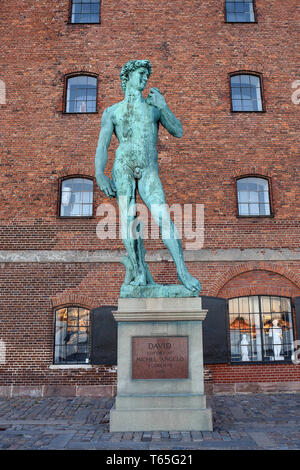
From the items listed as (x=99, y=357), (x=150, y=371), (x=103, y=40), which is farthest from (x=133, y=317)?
(x=103, y=40)

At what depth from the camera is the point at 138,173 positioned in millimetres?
5301

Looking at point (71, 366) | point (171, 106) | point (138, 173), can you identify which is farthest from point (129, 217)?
point (171, 106)

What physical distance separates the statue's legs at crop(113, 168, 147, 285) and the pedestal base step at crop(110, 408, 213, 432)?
5.29ft

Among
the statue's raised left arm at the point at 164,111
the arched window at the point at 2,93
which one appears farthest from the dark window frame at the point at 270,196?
the arched window at the point at 2,93

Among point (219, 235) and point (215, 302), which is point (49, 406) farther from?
point (219, 235)

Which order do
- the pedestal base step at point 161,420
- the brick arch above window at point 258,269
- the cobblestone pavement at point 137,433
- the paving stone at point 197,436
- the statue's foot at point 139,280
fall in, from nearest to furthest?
the cobblestone pavement at point 137,433 → the paving stone at point 197,436 → the pedestal base step at point 161,420 → the statue's foot at point 139,280 → the brick arch above window at point 258,269

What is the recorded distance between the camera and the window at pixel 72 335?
961 cm

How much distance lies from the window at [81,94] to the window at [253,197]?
15.6ft

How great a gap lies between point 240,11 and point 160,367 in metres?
11.4

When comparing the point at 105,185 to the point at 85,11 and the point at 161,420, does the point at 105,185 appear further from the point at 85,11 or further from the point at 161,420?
the point at 85,11

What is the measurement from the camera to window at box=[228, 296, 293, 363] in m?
9.70

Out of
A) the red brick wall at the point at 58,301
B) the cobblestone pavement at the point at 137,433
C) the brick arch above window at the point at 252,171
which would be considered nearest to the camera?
the cobblestone pavement at the point at 137,433

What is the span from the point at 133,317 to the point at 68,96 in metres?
8.36

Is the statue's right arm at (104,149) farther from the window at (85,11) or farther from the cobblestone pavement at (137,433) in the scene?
the window at (85,11)
